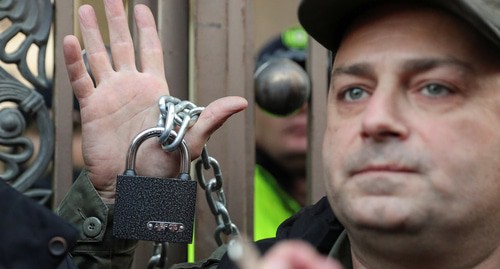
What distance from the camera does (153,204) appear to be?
8.35ft

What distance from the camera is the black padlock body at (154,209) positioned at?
99.3 inches

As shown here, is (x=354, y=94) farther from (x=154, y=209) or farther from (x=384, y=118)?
(x=154, y=209)

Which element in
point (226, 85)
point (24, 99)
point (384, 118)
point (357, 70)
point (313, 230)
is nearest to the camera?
point (384, 118)

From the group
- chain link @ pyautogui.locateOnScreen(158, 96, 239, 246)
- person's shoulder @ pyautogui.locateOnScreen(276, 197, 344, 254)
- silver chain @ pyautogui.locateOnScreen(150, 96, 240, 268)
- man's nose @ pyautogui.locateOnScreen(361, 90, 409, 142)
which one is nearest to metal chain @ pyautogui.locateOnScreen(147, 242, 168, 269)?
silver chain @ pyautogui.locateOnScreen(150, 96, 240, 268)

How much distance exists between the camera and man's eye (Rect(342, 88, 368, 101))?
2209mm

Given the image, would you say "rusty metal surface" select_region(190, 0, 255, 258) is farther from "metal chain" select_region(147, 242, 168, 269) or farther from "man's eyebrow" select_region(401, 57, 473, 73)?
"man's eyebrow" select_region(401, 57, 473, 73)

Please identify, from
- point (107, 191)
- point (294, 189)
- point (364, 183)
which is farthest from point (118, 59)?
point (294, 189)

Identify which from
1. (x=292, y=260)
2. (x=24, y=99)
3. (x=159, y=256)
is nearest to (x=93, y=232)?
(x=159, y=256)

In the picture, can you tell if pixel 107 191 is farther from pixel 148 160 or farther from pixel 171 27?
pixel 171 27

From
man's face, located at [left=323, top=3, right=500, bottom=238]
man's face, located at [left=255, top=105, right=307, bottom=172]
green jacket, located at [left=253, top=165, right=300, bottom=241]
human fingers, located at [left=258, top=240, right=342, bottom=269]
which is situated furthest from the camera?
man's face, located at [left=255, top=105, right=307, bottom=172]

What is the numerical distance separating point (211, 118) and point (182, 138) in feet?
0.28

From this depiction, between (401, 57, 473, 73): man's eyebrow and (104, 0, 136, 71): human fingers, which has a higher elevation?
(401, 57, 473, 73): man's eyebrow

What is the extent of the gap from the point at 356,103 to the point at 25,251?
656 mm

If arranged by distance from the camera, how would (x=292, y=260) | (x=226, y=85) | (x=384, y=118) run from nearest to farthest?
(x=292, y=260)
(x=384, y=118)
(x=226, y=85)
